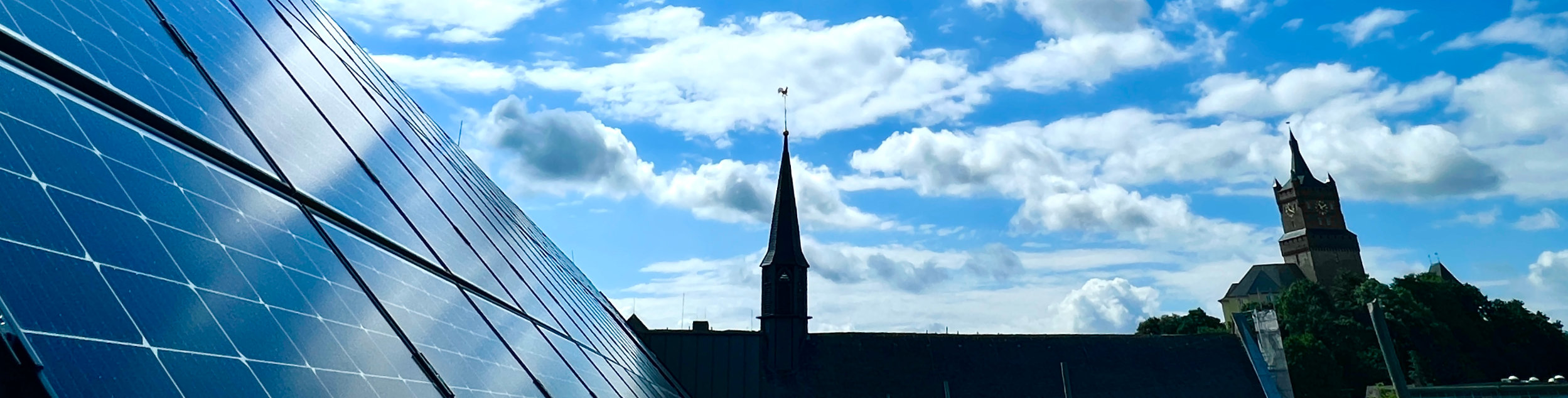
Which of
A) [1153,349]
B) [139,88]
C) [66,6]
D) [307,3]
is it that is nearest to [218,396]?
[139,88]

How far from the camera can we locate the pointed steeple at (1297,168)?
149750 millimetres

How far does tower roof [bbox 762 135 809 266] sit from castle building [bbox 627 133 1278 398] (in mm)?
51

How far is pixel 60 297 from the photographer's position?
11.4 feet

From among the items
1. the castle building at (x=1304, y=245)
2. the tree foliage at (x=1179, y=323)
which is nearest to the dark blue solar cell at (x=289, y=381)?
the tree foliage at (x=1179, y=323)

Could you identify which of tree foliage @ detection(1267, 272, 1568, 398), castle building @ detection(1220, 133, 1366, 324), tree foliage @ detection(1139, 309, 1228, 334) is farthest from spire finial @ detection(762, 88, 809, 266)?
castle building @ detection(1220, 133, 1366, 324)

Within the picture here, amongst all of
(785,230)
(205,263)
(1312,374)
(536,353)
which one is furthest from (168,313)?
(1312,374)

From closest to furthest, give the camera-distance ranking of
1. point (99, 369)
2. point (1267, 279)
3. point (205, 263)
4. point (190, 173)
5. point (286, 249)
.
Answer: point (99, 369) < point (205, 263) < point (190, 173) < point (286, 249) < point (1267, 279)

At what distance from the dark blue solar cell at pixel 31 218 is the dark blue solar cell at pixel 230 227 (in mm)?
1176

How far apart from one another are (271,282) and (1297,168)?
574ft

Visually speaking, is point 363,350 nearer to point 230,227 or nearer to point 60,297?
point 230,227

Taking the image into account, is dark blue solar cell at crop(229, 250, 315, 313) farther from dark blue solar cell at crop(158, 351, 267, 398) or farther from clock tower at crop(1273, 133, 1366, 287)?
clock tower at crop(1273, 133, 1366, 287)

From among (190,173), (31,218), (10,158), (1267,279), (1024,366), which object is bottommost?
(31,218)

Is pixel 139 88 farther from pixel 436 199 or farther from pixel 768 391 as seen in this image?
pixel 768 391

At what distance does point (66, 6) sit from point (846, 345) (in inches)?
1439
